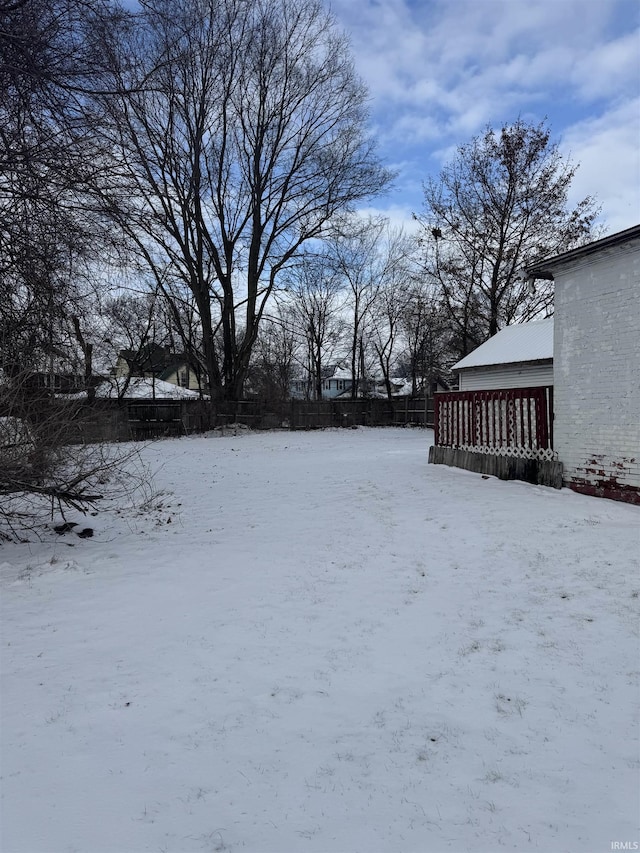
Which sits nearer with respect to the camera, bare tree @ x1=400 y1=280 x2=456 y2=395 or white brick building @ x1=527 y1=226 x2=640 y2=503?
white brick building @ x1=527 y1=226 x2=640 y2=503

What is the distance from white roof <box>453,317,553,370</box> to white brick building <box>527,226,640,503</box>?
8.75 meters

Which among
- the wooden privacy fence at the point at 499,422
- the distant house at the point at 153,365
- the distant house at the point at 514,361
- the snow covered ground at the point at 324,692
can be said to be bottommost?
the snow covered ground at the point at 324,692

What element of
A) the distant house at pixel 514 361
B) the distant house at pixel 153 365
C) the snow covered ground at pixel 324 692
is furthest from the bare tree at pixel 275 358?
the snow covered ground at pixel 324 692

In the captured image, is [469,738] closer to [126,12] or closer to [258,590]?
[258,590]

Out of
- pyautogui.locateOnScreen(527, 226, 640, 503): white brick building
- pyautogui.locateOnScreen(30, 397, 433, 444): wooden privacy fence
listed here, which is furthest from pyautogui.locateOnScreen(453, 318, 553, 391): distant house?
pyautogui.locateOnScreen(30, 397, 433, 444): wooden privacy fence

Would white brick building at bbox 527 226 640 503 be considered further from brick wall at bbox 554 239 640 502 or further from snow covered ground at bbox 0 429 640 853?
snow covered ground at bbox 0 429 640 853

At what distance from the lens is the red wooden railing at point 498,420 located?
8.77 meters

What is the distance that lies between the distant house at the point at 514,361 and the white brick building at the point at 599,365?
8260 mm

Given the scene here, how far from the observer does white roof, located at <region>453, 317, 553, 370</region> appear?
17.3 meters

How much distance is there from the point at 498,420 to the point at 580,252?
308 cm

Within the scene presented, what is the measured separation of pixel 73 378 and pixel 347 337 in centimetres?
3658

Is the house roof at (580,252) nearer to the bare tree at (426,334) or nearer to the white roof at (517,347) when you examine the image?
the white roof at (517,347)

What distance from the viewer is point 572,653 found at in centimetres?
322

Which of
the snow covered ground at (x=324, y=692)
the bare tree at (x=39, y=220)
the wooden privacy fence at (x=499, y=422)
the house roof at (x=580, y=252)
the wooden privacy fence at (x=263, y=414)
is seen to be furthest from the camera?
the wooden privacy fence at (x=263, y=414)
